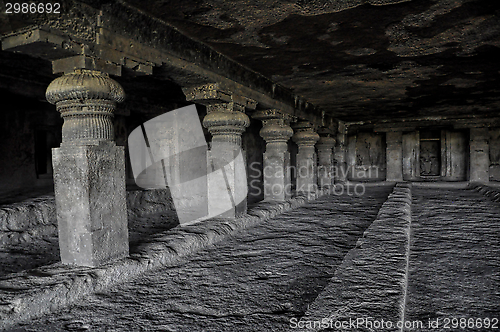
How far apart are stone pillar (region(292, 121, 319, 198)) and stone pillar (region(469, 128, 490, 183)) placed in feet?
27.6

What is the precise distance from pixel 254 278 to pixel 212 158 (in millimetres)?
2744

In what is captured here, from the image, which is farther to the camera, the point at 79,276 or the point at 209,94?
the point at 209,94

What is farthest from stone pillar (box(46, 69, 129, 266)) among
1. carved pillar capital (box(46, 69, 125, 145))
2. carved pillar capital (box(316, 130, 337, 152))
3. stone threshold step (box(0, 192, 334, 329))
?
carved pillar capital (box(316, 130, 337, 152))

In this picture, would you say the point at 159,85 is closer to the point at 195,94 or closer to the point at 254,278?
the point at 195,94

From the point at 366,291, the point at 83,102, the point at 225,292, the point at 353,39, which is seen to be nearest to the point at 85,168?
the point at 83,102

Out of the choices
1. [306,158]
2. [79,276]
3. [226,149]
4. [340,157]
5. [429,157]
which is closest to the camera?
[79,276]

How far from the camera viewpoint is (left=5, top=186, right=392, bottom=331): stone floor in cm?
220

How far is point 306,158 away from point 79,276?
22.9 ft

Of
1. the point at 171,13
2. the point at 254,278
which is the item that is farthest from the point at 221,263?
the point at 171,13

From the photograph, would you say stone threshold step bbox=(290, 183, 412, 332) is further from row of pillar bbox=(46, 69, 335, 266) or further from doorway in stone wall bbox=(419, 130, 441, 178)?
doorway in stone wall bbox=(419, 130, 441, 178)

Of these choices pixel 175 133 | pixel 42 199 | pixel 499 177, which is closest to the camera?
pixel 42 199

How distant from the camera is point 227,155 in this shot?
531cm

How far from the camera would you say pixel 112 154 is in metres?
3.11

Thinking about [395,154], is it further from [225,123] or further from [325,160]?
[225,123]
